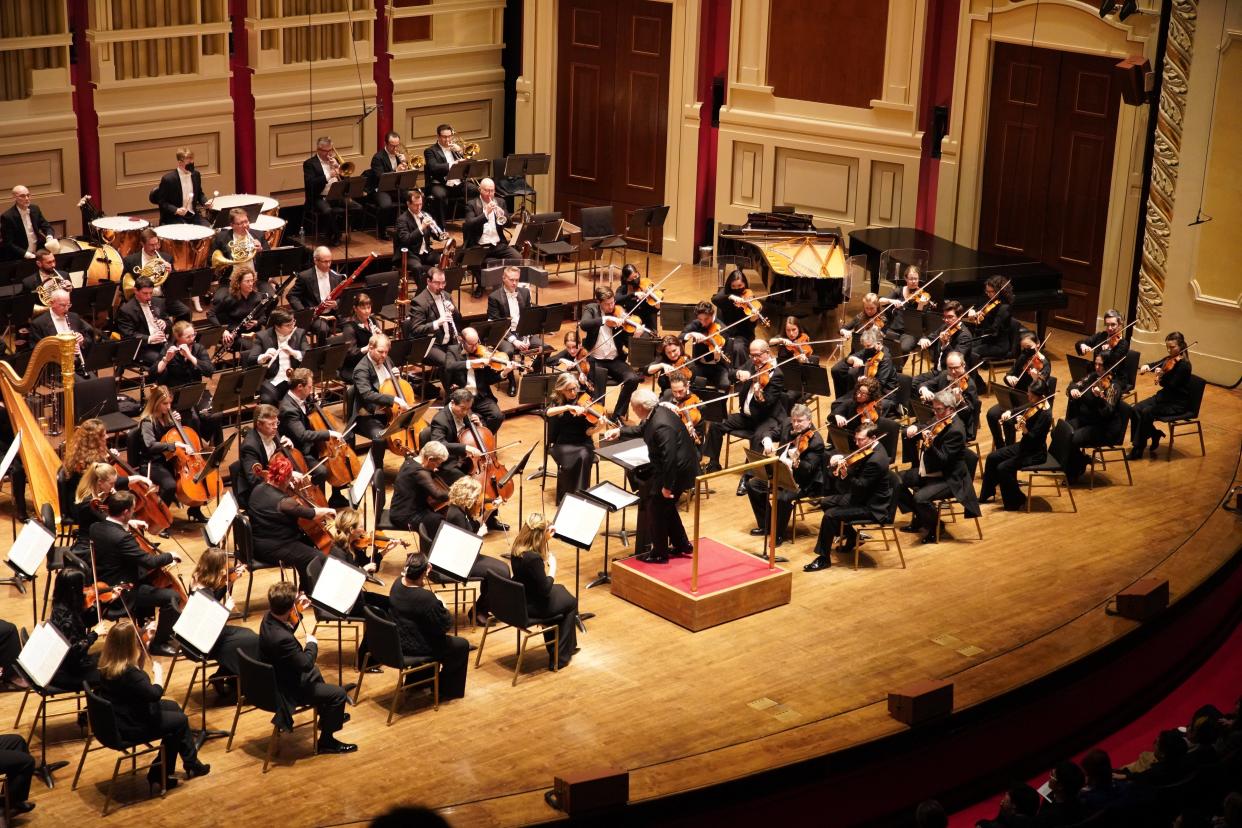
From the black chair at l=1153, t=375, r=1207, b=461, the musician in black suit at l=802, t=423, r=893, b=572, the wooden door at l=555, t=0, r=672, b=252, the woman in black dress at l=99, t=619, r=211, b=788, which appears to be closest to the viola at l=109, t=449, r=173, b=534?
the woman in black dress at l=99, t=619, r=211, b=788

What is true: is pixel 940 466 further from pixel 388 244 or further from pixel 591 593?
pixel 388 244

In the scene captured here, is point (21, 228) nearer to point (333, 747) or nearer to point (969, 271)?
point (333, 747)

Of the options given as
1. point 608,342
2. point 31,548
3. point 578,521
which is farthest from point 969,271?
point 31,548

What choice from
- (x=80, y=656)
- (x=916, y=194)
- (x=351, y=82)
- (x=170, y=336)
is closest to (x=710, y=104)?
(x=916, y=194)

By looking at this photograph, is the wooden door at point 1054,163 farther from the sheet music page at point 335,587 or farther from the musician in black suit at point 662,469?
the sheet music page at point 335,587

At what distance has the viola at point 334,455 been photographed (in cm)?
1089

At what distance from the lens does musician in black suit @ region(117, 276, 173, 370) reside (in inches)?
479

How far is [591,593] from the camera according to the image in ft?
34.1

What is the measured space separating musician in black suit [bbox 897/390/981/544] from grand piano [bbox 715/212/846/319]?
371 cm

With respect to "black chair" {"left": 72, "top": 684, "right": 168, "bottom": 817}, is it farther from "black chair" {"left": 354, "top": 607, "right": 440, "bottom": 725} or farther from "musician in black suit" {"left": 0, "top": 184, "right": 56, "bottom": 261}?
"musician in black suit" {"left": 0, "top": 184, "right": 56, "bottom": 261}

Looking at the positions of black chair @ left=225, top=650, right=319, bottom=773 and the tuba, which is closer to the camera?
black chair @ left=225, top=650, right=319, bottom=773

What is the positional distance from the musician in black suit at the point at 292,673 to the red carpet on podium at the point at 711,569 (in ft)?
8.11

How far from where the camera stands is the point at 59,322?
1174 cm

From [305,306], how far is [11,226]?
2532mm
